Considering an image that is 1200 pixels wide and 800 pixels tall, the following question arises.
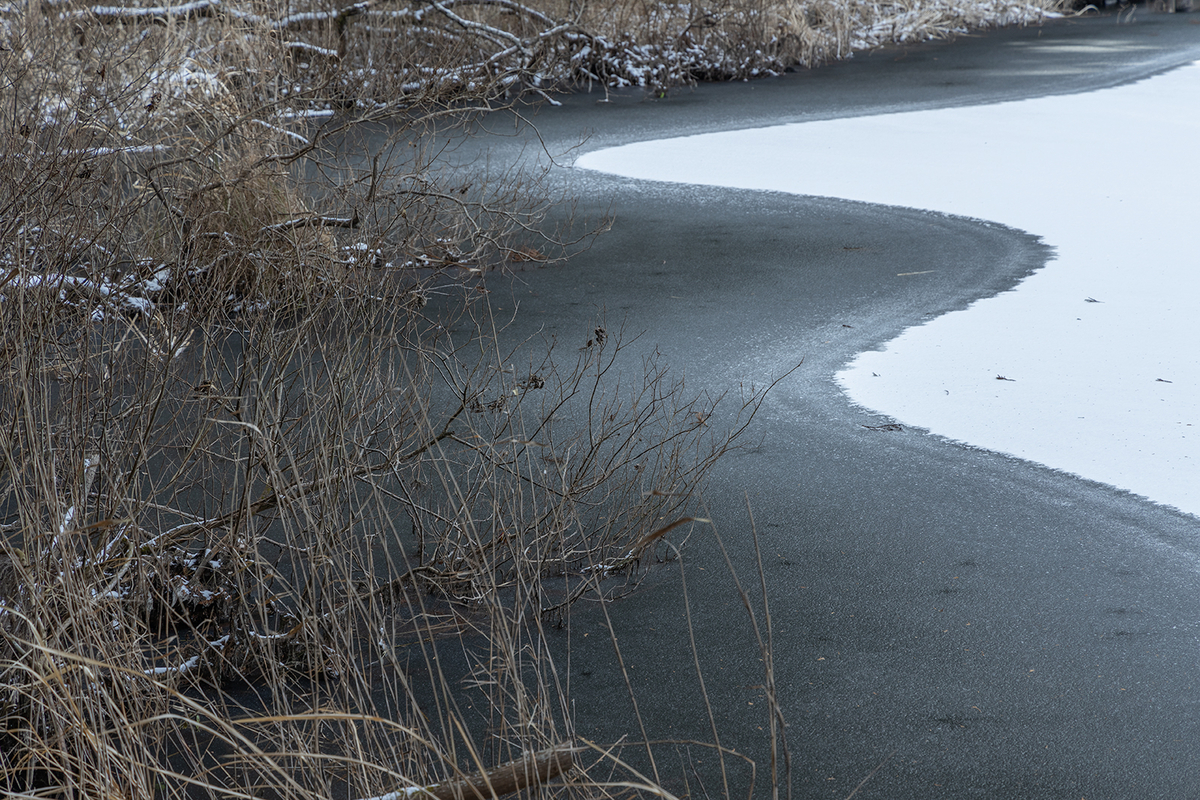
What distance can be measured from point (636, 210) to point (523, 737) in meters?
7.43

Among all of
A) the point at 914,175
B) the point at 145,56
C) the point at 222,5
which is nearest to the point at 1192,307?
the point at 914,175

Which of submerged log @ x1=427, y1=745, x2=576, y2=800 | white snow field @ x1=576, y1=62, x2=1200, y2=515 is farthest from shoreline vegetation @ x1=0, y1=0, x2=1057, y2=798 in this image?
white snow field @ x1=576, y1=62, x2=1200, y2=515

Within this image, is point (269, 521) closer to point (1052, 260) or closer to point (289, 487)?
point (289, 487)

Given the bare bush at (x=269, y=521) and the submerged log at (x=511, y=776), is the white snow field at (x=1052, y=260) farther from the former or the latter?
the submerged log at (x=511, y=776)

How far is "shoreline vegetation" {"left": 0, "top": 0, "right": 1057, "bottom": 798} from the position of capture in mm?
2188

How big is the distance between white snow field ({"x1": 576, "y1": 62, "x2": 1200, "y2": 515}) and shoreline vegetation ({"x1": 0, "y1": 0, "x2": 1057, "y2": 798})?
3.85 feet

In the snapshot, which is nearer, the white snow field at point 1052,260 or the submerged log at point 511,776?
the submerged log at point 511,776

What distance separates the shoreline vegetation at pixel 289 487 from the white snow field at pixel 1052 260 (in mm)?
1173

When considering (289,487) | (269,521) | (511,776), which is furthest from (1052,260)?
(511,776)

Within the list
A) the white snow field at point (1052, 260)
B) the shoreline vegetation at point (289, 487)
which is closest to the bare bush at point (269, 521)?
the shoreline vegetation at point (289, 487)

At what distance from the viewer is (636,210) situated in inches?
354

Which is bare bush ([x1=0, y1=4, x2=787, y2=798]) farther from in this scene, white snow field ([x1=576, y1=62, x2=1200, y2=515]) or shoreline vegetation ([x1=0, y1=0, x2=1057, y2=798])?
white snow field ([x1=576, y1=62, x2=1200, y2=515])

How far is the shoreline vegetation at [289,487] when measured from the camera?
7.18 ft

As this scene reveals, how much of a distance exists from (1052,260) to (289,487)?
244 inches
